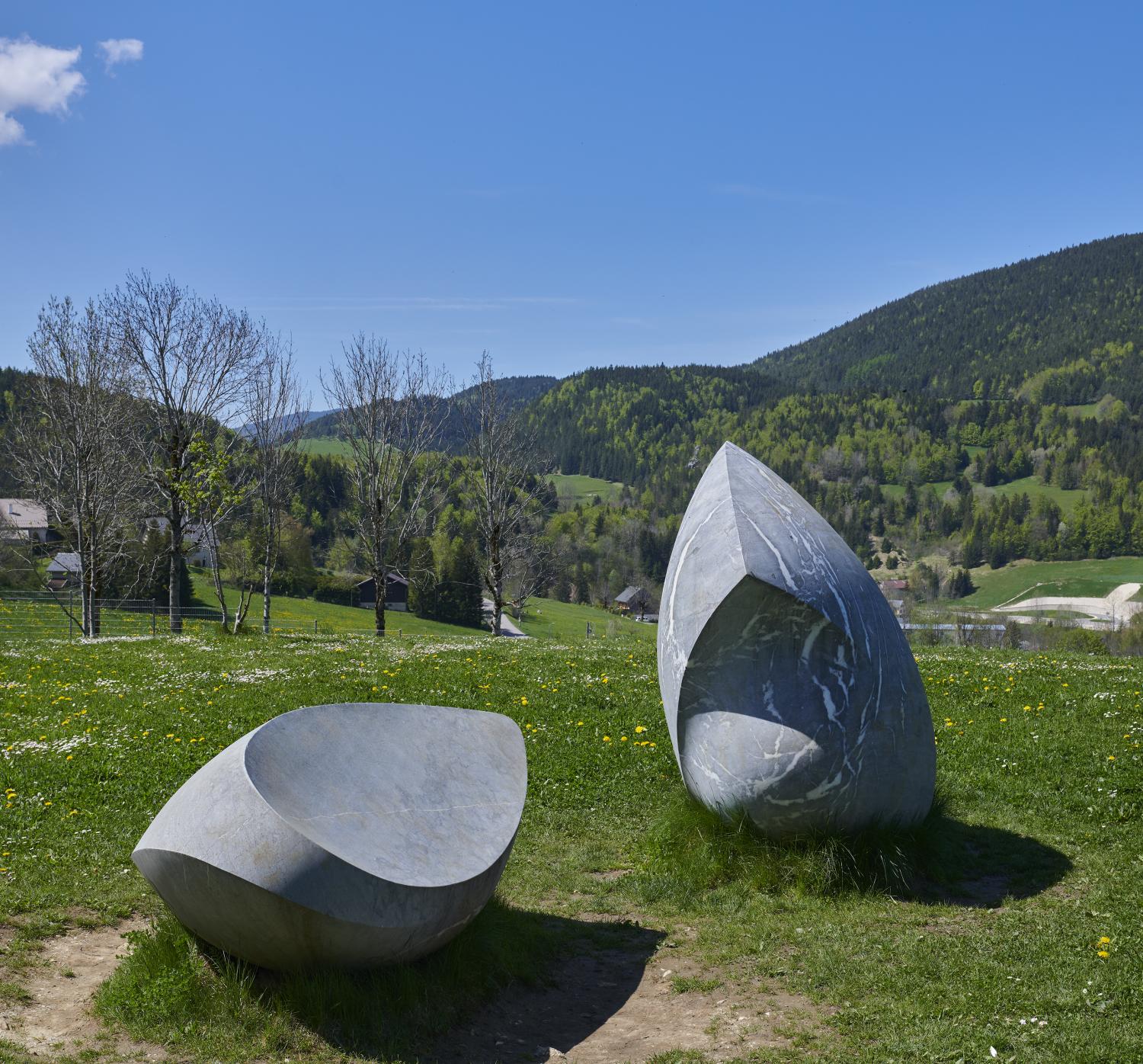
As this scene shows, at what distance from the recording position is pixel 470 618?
281 ft

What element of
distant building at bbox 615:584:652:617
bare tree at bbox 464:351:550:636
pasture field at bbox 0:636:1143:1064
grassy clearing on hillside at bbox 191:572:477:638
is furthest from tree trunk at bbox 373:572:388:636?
distant building at bbox 615:584:652:617

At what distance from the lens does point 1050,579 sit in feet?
519

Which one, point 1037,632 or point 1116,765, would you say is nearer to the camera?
point 1116,765

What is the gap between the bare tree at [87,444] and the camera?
2817 cm

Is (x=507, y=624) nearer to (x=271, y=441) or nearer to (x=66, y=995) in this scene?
(x=271, y=441)

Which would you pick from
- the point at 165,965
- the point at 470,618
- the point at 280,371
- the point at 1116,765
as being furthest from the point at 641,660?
the point at 470,618

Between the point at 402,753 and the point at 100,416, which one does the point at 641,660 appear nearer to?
the point at 402,753

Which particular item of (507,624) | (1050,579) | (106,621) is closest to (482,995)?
(106,621)

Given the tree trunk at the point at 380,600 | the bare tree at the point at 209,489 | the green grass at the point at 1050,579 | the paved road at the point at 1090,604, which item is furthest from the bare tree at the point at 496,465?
the green grass at the point at 1050,579

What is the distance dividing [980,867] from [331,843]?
238 inches

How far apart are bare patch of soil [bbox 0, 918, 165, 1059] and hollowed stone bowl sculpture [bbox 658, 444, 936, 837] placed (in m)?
4.83

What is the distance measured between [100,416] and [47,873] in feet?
74.6

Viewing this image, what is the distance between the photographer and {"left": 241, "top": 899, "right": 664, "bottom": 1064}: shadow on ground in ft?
19.1

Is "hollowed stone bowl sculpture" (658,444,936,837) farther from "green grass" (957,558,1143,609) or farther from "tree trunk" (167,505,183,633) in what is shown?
"green grass" (957,558,1143,609)
